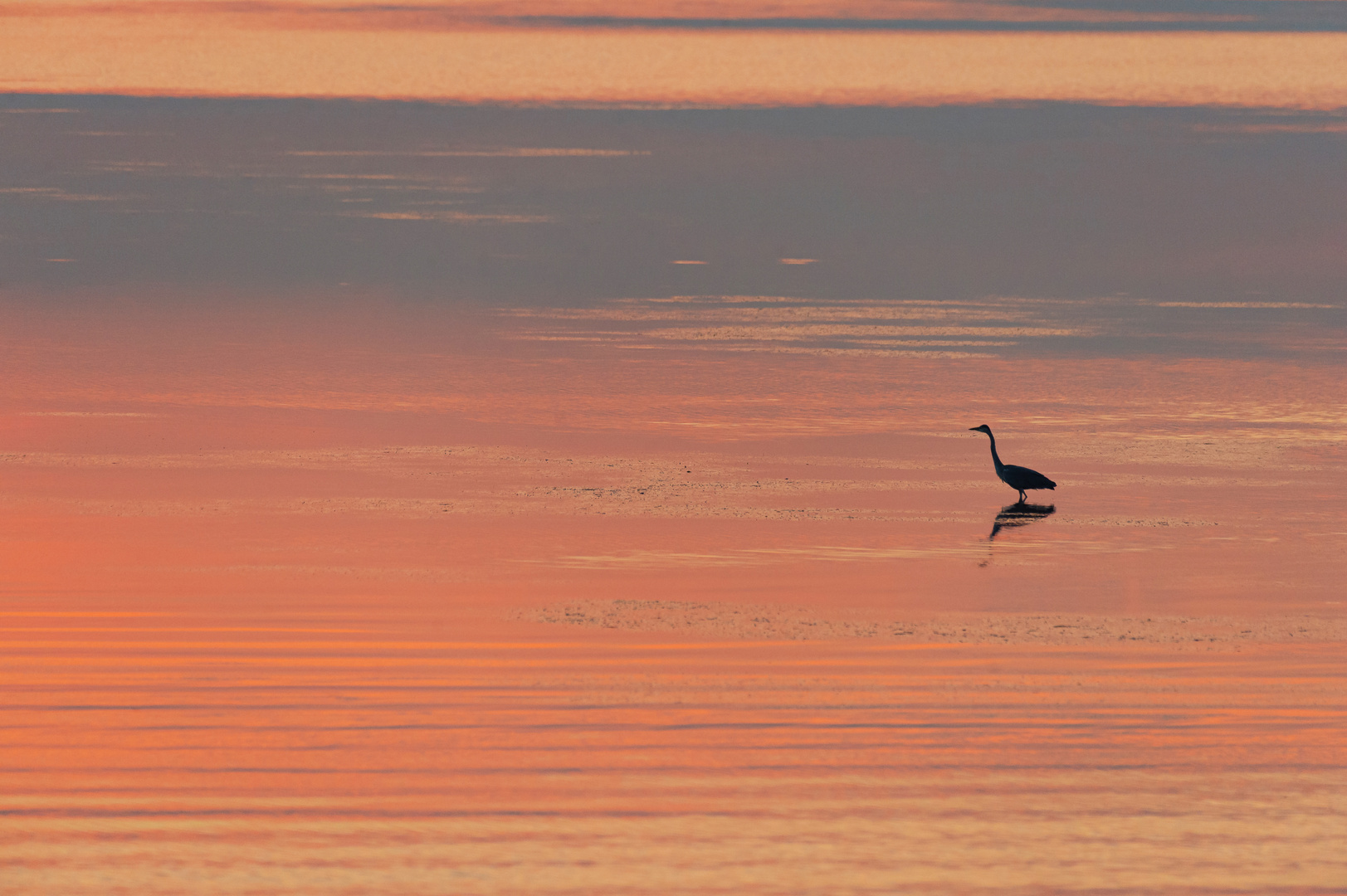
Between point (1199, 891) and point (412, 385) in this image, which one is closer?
point (1199, 891)

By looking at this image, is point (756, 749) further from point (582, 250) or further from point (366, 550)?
point (582, 250)

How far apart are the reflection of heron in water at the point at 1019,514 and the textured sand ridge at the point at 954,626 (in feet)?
10.0

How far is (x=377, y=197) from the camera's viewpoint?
49.6 metres

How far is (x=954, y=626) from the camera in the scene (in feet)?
39.3

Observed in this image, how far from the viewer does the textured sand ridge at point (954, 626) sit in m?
11.7

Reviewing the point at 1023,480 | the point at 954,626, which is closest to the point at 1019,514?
the point at 1023,480

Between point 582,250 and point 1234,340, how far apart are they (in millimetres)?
15588

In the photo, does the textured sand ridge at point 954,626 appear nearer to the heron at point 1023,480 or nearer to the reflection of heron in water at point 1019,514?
the reflection of heron in water at point 1019,514

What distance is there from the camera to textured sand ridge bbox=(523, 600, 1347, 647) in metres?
11.7

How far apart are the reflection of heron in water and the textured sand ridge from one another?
3057mm

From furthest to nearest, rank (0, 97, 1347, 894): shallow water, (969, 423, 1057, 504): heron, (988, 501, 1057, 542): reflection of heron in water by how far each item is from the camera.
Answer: (969, 423, 1057, 504): heron, (988, 501, 1057, 542): reflection of heron in water, (0, 97, 1347, 894): shallow water

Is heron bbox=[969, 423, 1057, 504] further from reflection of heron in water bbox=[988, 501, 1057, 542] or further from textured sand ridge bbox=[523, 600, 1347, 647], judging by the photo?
textured sand ridge bbox=[523, 600, 1347, 647]

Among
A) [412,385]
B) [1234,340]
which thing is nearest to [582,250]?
[1234,340]

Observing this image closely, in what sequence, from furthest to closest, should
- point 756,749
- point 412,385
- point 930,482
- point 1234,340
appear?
point 1234,340 < point 412,385 < point 930,482 < point 756,749
